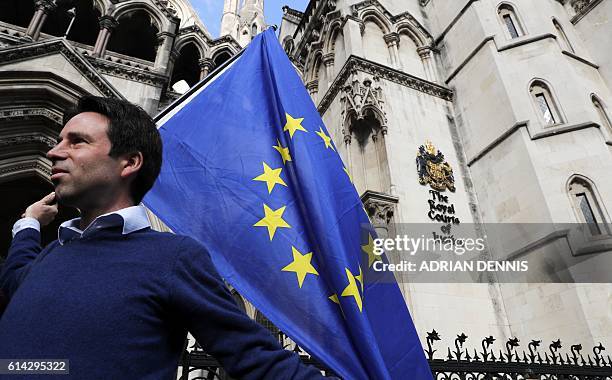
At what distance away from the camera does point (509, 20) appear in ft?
39.7

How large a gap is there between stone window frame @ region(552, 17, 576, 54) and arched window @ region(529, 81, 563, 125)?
6.78ft

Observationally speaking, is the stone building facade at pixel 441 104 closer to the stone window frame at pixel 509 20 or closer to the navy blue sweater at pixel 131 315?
the stone window frame at pixel 509 20

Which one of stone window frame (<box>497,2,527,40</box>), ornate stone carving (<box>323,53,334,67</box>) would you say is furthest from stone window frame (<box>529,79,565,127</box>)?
ornate stone carving (<box>323,53,334,67</box>)

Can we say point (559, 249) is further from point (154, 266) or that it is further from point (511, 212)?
point (154, 266)

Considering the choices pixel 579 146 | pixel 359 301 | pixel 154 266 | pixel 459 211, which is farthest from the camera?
pixel 459 211

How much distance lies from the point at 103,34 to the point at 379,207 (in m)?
9.66

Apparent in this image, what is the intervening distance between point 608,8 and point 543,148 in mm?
6929

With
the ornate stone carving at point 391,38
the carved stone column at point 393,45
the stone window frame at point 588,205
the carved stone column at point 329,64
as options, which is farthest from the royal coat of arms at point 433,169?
the carved stone column at point 329,64

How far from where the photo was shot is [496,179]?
397 inches

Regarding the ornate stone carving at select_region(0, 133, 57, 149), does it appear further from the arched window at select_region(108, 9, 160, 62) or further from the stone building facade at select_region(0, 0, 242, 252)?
the arched window at select_region(108, 9, 160, 62)

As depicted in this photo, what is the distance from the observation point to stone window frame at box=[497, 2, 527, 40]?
38.3 ft

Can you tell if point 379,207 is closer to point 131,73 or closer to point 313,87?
point 131,73

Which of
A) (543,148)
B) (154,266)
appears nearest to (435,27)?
(543,148)

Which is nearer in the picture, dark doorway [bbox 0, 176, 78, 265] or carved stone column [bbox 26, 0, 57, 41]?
dark doorway [bbox 0, 176, 78, 265]
